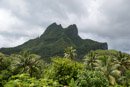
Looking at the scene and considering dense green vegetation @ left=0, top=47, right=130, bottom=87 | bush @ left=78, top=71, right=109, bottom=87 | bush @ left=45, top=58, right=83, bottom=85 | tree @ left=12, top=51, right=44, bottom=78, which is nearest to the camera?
dense green vegetation @ left=0, top=47, right=130, bottom=87

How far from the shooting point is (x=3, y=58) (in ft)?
241

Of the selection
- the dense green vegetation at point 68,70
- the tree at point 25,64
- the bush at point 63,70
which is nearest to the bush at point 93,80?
the dense green vegetation at point 68,70

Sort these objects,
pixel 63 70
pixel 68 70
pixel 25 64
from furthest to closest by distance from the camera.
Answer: pixel 25 64, pixel 63 70, pixel 68 70

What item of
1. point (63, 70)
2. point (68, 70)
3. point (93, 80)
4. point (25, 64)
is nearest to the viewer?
point (93, 80)

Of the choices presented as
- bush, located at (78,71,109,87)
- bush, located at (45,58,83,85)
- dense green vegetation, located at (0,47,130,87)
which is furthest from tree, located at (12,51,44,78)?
bush, located at (78,71,109,87)

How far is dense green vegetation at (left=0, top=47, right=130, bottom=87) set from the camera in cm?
3083

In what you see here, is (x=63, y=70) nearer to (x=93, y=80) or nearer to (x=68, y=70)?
(x=68, y=70)

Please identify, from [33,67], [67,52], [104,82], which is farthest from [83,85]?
[67,52]

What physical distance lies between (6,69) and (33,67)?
21.0ft

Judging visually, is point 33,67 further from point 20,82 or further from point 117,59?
point 20,82

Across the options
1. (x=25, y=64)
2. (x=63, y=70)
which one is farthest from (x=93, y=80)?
(x=25, y=64)

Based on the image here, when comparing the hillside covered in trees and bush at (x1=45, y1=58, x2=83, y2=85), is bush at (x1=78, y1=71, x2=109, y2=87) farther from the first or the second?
bush at (x1=45, y1=58, x2=83, y2=85)

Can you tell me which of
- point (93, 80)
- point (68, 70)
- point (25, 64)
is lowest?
point (93, 80)

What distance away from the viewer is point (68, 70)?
46.8 metres
